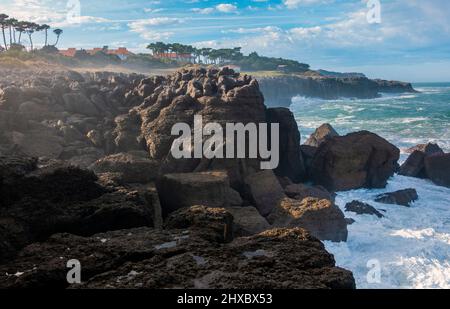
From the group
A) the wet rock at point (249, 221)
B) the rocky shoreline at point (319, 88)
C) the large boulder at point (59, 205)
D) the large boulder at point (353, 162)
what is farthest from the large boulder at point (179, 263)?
the rocky shoreline at point (319, 88)

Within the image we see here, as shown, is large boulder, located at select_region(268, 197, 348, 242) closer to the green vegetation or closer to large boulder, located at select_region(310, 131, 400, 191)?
A: large boulder, located at select_region(310, 131, 400, 191)

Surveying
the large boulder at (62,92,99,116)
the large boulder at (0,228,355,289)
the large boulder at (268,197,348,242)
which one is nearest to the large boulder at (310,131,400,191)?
the large boulder at (268,197,348,242)

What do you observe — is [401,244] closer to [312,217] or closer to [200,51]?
[312,217]

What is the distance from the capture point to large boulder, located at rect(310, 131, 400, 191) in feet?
71.4

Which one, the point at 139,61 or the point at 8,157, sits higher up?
the point at 139,61

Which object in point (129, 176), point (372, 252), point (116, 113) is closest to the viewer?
point (129, 176)

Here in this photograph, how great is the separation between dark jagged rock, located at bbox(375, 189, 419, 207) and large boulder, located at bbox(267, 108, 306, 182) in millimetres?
4183

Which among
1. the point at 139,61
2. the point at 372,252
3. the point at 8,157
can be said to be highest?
the point at 139,61

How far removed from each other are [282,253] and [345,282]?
3.34ft

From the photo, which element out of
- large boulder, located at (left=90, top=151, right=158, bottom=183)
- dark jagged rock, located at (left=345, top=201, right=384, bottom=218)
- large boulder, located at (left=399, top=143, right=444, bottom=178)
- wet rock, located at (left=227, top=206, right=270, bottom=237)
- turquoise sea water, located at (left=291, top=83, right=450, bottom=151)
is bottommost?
dark jagged rock, located at (left=345, top=201, right=384, bottom=218)

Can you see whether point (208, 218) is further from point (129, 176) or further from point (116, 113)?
point (116, 113)

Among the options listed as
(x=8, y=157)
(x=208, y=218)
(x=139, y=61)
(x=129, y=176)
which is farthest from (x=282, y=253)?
(x=139, y=61)

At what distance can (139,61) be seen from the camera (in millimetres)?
91812
